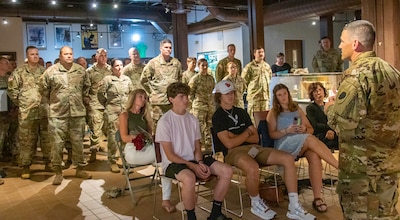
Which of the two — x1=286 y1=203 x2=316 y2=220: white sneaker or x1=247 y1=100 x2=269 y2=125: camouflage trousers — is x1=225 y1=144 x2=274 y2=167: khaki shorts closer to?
x1=286 y1=203 x2=316 y2=220: white sneaker

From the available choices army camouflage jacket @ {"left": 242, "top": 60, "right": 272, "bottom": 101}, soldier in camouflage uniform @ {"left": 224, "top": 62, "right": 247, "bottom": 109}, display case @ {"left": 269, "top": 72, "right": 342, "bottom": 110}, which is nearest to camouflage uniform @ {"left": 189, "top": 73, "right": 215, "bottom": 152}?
soldier in camouflage uniform @ {"left": 224, "top": 62, "right": 247, "bottom": 109}

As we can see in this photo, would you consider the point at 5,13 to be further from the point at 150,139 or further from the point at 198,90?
the point at 150,139

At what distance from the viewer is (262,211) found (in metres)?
3.85

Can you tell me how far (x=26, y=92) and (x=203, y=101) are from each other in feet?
8.98

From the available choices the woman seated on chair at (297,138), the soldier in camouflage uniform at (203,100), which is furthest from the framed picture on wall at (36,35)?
the woman seated on chair at (297,138)

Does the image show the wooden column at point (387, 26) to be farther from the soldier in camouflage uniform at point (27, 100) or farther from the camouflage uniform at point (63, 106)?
the soldier in camouflage uniform at point (27, 100)

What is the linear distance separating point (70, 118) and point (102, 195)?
49.5 inches

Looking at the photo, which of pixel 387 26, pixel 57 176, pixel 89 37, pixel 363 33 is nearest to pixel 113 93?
pixel 57 176

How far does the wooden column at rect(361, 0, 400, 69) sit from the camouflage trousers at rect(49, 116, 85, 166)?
14.2 ft

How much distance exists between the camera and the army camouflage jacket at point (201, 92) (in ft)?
23.0

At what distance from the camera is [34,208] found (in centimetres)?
452

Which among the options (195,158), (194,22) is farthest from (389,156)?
(194,22)

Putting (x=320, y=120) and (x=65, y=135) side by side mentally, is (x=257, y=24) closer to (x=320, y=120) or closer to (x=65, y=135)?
(x=320, y=120)

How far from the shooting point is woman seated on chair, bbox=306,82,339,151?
15.1 feet
